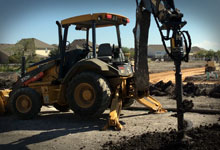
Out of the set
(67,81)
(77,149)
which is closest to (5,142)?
(77,149)

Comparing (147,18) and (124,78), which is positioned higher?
(147,18)

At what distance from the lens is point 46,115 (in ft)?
26.5

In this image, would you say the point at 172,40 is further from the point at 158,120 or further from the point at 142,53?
the point at 158,120

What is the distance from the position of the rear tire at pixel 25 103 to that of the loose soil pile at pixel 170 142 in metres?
3.25

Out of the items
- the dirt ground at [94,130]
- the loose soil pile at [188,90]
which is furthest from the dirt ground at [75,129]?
the loose soil pile at [188,90]

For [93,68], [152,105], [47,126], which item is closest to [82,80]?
[93,68]

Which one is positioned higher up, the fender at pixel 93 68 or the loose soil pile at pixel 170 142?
the fender at pixel 93 68

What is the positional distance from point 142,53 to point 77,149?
2933 mm

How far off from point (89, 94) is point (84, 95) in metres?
0.15

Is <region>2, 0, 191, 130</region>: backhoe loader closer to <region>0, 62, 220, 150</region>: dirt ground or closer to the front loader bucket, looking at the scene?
the front loader bucket

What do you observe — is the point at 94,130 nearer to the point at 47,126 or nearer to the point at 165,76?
the point at 47,126

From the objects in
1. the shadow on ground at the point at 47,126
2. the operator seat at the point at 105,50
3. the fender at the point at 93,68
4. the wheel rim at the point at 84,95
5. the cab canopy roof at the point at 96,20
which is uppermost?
the cab canopy roof at the point at 96,20

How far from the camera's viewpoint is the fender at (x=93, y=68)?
6.39 m

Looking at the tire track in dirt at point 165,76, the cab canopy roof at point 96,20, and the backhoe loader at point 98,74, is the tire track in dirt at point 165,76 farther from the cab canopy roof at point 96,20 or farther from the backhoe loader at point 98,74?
the backhoe loader at point 98,74
